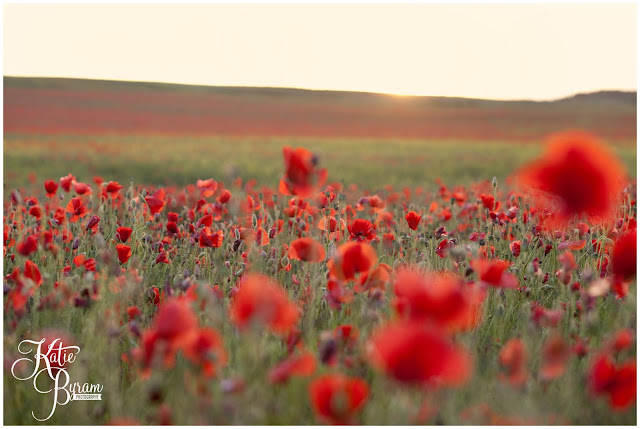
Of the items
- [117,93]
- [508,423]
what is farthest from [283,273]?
[117,93]

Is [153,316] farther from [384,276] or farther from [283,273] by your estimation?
[384,276]

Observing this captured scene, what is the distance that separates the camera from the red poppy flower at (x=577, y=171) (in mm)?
1359

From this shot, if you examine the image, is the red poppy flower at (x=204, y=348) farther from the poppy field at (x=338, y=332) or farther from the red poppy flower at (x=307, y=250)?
the red poppy flower at (x=307, y=250)

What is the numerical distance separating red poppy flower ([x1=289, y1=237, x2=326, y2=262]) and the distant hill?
19.1m

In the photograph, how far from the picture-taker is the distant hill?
77.6 feet

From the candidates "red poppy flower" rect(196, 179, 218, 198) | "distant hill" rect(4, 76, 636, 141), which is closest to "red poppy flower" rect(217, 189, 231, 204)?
"red poppy flower" rect(196, 179, 218, 198)

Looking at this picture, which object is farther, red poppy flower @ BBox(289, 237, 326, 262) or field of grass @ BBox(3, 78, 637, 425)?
red poppy flower @ BBox(289, 237, 326, 262)

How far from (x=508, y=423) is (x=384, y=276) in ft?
1.81

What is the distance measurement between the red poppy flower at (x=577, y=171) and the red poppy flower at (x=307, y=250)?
648 millimetres

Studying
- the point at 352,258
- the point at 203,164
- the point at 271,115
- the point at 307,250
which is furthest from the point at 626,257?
the point at 271,115

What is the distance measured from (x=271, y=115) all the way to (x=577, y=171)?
2932 cm

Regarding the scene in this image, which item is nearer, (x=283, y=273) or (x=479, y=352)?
(x=479, y=352)

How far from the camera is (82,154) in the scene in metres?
12.9

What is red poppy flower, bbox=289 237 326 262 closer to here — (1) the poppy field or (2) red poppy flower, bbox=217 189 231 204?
(1) the poppy field
